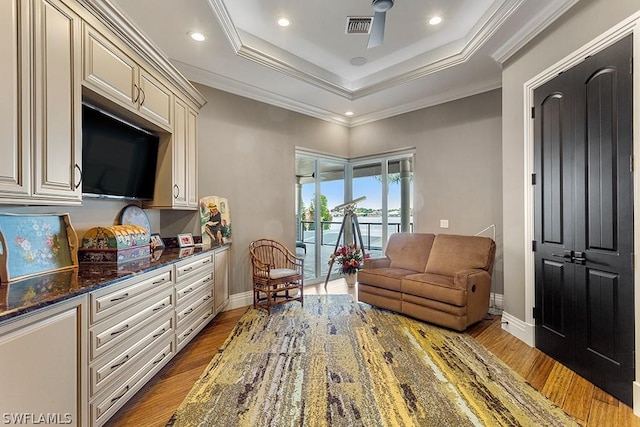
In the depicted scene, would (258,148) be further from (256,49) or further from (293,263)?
(293,263)

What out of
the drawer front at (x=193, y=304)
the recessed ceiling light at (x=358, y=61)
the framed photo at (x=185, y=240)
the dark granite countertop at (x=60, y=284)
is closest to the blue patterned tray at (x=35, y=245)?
the dark granite countertop at (x=60, y=284)

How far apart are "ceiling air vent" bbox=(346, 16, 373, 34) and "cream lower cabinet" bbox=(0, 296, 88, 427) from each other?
2879mm

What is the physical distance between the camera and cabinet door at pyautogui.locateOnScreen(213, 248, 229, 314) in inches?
133

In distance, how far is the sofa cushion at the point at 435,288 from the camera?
10.1ft

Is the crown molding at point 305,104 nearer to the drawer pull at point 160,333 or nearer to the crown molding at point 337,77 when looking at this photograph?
the crown molding at point 337,77

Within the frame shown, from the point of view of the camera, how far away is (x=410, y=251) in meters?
4.12

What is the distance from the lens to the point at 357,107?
4.92 m

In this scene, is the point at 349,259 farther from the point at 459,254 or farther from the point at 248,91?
the point at 248,91

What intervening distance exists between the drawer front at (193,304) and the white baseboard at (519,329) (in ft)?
9.84

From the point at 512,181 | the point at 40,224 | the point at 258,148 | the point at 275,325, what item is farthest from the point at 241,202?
the point at 512,181

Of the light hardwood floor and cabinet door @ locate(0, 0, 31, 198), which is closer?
cabinet door @ locate(0, 0, 31, 198)

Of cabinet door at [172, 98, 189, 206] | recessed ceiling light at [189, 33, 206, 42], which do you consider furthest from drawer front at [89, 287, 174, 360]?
recessed ceiling light at [189, 33, 206, 42]

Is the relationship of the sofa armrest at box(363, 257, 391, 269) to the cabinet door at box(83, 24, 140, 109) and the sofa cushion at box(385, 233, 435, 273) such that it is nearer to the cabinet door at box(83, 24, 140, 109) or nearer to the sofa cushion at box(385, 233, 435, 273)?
the sofa cushion at box(385, 233, 435, 273)

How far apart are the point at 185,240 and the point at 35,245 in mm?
1579
